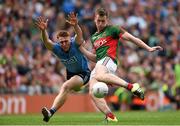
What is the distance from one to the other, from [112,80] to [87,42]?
12.7 metres

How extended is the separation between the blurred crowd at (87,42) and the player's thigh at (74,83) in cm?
833

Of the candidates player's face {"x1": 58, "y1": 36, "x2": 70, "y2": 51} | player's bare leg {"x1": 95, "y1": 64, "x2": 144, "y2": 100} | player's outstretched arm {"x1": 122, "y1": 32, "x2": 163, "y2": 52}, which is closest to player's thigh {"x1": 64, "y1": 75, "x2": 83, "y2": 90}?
player's face {"x1": 58, "y1": 36, "x2": 70, "y2": 51}

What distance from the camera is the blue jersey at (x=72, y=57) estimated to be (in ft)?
56.4

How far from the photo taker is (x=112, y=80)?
15703mm

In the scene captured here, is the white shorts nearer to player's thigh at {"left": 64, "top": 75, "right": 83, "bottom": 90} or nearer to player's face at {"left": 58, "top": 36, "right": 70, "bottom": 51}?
player's thigh at {"left": 64, "top": 75, "right": 83, "bottom": 90}

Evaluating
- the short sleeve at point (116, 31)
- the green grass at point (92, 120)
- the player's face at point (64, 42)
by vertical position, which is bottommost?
the green grass at point (92, 120)

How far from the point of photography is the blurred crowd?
26.3m

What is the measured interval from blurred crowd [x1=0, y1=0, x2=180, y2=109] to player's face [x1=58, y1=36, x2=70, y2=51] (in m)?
8.48

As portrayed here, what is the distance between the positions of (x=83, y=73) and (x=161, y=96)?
10.2 m

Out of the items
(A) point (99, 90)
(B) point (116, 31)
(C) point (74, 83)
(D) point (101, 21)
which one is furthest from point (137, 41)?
(C) point (74, 83)

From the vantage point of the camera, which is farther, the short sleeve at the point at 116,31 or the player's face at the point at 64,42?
the player's face at the point at 64,42

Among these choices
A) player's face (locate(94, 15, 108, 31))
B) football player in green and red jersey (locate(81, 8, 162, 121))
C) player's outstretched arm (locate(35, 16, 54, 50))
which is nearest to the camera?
football player in green and red jersey (locate(81, 8, 162, 121))

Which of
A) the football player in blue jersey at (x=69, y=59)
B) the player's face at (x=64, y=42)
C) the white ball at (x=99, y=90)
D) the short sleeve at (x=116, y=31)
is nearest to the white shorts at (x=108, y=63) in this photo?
the short sleeve at (x=116, y=31)

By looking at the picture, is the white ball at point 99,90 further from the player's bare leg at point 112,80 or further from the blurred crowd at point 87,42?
the blurred crowd at point 87,42
